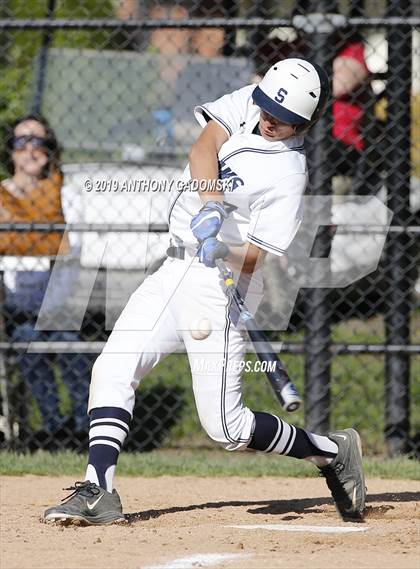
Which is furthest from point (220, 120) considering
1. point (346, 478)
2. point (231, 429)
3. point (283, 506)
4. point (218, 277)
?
point (283, 506)

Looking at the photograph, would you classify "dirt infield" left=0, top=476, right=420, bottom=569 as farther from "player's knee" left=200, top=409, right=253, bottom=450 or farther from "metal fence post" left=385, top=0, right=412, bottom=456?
"metal fence post" left=385, top=0, right=412, bottom=456

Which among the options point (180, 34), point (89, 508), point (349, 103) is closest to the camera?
point (89, 508)

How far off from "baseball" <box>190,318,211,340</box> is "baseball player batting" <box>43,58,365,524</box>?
0.02 m

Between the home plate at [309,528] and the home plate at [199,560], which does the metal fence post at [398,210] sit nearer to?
the home plate at [309,528]

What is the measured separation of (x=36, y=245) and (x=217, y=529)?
2.70 m

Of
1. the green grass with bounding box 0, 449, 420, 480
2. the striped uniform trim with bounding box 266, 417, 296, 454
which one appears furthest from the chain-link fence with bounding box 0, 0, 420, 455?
the striped uniform trim with bounding box 266, 417, 296, 454

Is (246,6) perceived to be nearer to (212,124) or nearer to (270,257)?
(270,257)

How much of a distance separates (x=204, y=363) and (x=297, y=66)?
1214 millimetres

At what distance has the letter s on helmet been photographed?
4.23 metres

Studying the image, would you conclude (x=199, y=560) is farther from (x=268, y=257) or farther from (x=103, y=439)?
(x=268, y=257)

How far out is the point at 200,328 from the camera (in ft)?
14.1

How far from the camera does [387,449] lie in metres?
6.34

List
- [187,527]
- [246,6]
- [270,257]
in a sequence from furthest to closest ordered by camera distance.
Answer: [246,6] < [270,257] < [187,527]

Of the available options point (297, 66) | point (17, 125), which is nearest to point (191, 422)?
point (17, 125)
